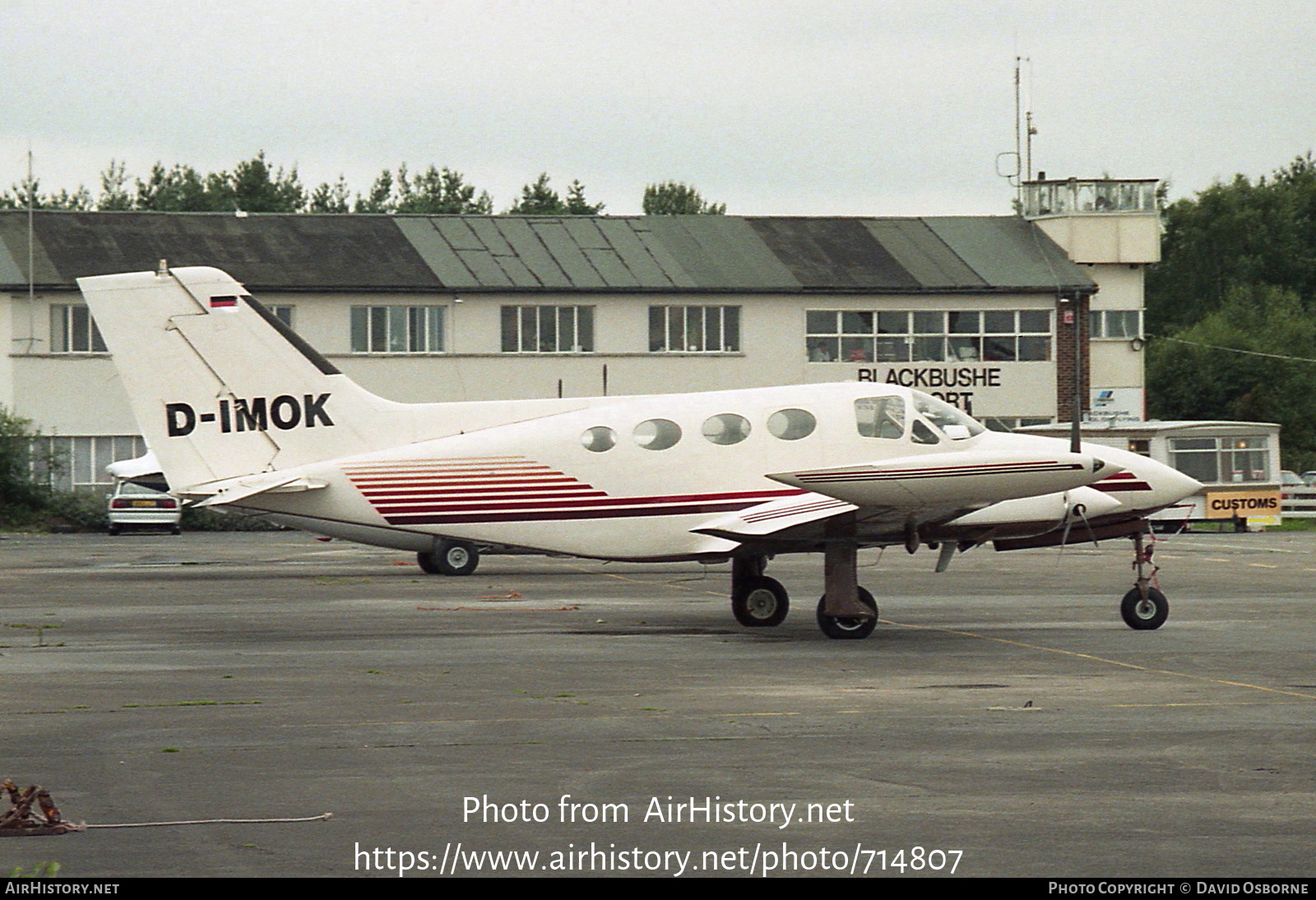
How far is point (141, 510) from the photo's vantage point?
159 ft

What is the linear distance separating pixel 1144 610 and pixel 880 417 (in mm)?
3677

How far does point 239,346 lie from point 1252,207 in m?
88.8

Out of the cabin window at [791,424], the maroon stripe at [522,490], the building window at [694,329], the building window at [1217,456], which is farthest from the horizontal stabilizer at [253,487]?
the building window at [694,329]

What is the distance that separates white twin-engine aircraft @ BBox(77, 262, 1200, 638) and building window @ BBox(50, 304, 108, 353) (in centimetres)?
3113

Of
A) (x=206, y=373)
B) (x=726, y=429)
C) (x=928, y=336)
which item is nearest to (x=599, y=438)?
(x=726, y=429)

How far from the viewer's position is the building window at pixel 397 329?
183ft

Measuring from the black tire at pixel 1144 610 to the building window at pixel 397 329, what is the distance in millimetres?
39169

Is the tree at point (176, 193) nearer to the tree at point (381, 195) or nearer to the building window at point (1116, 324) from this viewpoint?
the tree at point (381, 195)

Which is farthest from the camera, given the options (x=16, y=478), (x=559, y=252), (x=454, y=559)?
(x=559, y=252)

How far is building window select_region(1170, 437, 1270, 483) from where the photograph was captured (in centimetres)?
5072

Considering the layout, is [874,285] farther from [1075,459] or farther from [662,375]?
[1075,459]

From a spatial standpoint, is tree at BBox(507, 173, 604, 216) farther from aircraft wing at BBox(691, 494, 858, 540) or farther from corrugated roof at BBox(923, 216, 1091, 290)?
aircraft wing at BBox(691, 494, 858, 540)

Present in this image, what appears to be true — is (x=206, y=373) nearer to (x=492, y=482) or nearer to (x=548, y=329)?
(x=492, y=482)

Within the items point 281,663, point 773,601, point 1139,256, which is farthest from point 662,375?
point 281,663
